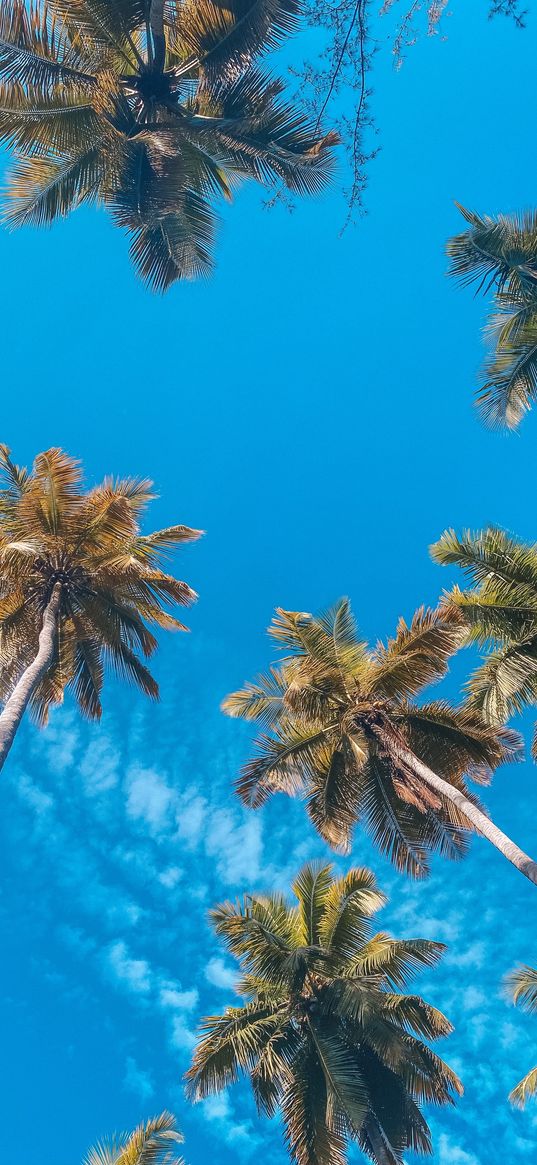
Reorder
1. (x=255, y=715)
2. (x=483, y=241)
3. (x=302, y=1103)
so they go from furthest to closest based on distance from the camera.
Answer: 1. (x=255, y=715)
2. (x=483, y=241)
3. (x=302, y=1103)

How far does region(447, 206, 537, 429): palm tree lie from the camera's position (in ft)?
50.3

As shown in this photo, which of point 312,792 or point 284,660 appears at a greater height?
point 284,660

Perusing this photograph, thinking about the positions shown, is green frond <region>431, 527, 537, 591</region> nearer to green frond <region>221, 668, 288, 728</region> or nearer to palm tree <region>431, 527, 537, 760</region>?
palm tree <region>431, 527, 537, 760</region>

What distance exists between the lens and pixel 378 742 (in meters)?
15.6

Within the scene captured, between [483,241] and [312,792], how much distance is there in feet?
40.3

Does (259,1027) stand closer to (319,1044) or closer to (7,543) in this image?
(319,1044)

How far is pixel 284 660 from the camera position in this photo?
55.7 ft

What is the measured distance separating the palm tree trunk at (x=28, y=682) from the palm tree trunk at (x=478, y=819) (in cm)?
723

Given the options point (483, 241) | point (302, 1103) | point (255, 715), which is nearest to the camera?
point (302, 1103)

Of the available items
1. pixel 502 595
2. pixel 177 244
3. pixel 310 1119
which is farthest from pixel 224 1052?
pixel 177 244

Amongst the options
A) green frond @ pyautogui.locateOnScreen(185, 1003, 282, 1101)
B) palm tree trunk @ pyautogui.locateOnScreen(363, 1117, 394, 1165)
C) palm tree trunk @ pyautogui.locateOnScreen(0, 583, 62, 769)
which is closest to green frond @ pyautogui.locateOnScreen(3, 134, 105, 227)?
palm tree trunk @ pyautogui.locateOnScreen(0, 583, 62, 769)

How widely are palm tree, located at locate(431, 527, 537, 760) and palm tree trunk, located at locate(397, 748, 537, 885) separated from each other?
95.6 inches

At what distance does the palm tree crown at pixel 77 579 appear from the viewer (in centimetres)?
1561

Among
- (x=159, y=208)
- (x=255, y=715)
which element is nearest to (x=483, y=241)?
(x=159, y=208)
